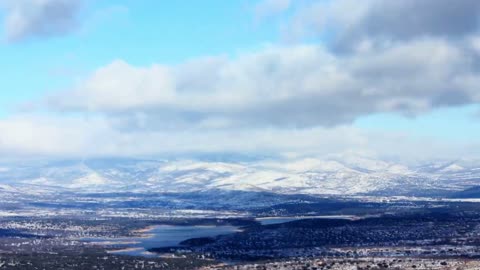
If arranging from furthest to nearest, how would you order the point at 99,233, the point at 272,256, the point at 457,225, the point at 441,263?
1. the point at 99,233
2. the point at 457,225
3. the point at 272,256
4. the point at 441,263

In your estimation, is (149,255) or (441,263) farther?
(149,255)

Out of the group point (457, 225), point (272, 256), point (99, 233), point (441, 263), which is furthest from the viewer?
point (99, 233)

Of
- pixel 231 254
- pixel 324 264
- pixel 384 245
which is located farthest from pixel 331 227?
pixel 324 264

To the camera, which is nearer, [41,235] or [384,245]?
[384,245]

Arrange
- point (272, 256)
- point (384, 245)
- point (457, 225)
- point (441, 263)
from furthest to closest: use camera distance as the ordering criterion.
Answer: point (457, 225) < point (384, 245) < point (272, 256) < point (441, 263)

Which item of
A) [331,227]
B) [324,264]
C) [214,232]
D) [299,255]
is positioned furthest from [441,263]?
[214,232]

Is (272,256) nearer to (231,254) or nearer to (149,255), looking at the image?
(231,254)

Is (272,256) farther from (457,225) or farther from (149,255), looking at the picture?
(457,225)

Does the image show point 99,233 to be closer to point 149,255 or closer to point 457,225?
point 149,255

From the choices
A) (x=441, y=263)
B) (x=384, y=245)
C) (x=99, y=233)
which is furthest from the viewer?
(x=99, y=233)
